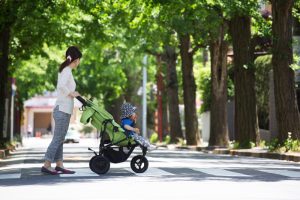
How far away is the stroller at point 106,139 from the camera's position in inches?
564

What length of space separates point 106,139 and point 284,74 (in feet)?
40.6

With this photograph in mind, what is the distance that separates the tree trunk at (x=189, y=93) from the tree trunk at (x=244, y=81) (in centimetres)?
944

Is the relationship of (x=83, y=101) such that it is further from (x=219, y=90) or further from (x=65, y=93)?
(x=219, y=90)

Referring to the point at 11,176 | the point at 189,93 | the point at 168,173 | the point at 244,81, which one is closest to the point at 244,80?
the point at 244,81

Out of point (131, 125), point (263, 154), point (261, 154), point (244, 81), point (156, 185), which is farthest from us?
point (244, 81)

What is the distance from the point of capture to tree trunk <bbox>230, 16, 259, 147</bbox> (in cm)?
3278

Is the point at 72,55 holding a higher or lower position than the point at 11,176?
higher

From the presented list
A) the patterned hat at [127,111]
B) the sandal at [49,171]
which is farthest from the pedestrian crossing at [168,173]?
the patterned hat at [127,111]

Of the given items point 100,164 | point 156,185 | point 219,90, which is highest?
point 219,90

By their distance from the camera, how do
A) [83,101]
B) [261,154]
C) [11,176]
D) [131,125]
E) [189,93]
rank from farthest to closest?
[189,93] < [261,154] < [131,125] < [11,176] < [83,101]

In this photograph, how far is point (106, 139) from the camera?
1484cm

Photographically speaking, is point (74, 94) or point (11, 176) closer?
point (74, 94)

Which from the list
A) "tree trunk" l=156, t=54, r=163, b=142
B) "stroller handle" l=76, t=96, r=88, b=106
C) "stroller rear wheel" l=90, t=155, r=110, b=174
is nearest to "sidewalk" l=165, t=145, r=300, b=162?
"stroller rear wheel" l=90, t=155, r=110, b=174

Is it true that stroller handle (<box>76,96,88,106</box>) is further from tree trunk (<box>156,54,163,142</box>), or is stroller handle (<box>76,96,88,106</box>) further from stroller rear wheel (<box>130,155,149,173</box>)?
tree trunk (<box>156,54,163,142</box>)
